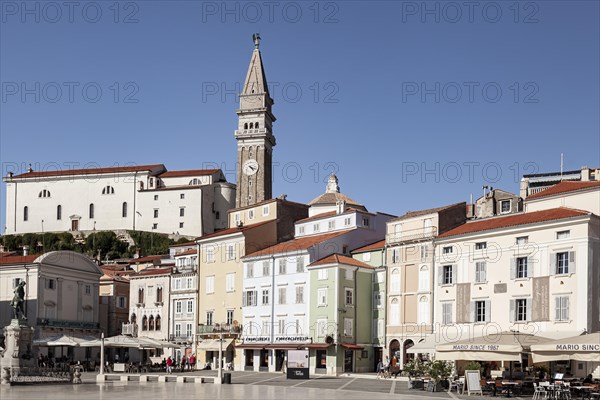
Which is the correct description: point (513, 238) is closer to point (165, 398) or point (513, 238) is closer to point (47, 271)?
point (165, 398)

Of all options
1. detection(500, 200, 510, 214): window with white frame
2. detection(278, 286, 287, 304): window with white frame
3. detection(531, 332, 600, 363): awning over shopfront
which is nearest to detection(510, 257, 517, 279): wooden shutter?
detection(531, 332, 600, 363): awning over shopfront

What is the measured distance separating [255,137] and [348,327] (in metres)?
83.5

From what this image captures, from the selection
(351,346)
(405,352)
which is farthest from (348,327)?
(405,352)

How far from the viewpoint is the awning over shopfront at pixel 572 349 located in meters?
37.3

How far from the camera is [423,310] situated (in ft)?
207

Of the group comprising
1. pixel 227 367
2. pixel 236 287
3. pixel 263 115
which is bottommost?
pixel 227 367

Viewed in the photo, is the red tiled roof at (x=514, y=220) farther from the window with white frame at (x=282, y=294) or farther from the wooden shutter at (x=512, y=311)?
the window with white frame at (x=282, y=294)

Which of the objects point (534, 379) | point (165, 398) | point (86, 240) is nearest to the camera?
point (165, 398)

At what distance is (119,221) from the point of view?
149125 millimetres

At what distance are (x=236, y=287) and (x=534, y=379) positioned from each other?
3710 cm

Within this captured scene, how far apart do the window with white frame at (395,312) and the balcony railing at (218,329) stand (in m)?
14.7

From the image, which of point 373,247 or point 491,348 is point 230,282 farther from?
point 491,348

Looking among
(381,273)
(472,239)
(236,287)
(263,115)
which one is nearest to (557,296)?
(472,239)

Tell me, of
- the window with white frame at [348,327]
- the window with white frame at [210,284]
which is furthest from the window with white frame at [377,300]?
the window with white frame at [210,284]
